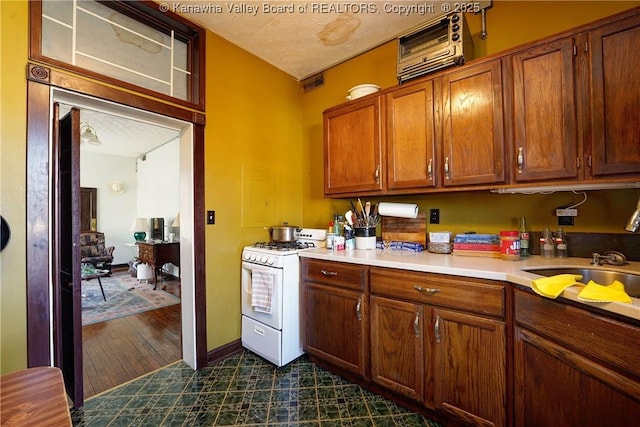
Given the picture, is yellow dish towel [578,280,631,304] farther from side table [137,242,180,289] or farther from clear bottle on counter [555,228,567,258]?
side table [137,242,180,289]

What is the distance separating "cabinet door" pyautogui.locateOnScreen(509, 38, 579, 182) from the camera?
1.40 metres

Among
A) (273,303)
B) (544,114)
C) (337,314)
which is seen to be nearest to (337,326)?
(337,314)

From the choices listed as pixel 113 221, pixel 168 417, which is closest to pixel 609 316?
pixel 168 417

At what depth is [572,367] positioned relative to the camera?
41.5 inches

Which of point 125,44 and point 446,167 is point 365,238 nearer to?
point 446,167

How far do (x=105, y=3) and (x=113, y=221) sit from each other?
18.5 feet

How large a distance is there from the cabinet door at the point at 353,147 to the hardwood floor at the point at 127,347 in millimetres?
2084

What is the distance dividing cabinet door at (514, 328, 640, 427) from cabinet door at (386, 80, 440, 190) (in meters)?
1.08

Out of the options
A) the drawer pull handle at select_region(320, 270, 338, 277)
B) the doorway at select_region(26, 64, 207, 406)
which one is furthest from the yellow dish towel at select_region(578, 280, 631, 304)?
the doorway at select_region(26, 64, 207, 406)

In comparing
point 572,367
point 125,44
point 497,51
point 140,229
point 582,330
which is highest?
point 125,44

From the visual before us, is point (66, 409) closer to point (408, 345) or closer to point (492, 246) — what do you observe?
point (408, 345)

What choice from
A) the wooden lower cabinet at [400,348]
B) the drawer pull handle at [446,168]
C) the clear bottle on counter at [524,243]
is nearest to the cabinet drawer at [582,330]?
the wooden lower cabinet at [400,348]

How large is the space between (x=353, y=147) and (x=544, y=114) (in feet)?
4.07

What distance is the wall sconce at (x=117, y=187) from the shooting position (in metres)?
6.11
